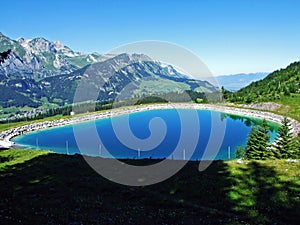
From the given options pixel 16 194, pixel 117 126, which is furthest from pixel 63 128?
pixel 16 194

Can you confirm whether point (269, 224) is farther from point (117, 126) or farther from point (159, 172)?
point (117, 126)

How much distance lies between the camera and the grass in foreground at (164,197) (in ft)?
59.5

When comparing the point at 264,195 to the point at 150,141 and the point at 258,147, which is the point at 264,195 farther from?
the point at 150,141

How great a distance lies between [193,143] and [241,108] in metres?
101

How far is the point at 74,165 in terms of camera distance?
1549 inches

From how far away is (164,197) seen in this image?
79.8 feet

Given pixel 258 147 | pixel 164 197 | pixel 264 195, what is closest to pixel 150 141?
pixel 258 147

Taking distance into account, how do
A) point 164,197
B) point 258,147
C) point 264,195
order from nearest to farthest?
1. point 264,195
2. point 164,197
3. point 258,147

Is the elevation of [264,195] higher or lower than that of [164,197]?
higher

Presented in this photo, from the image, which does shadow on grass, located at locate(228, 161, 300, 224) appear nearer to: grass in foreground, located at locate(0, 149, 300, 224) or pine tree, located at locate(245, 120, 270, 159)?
grass in foreground, located at locate(0, 149, 300, 224)

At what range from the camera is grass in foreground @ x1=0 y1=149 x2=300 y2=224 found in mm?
18125

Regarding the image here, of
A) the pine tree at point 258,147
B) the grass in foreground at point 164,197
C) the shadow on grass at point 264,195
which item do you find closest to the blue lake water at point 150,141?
the pine tree at point 258,147

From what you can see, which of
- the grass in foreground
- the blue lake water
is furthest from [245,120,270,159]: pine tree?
the grass in foreground

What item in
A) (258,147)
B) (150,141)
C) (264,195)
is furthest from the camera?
(150,141)
